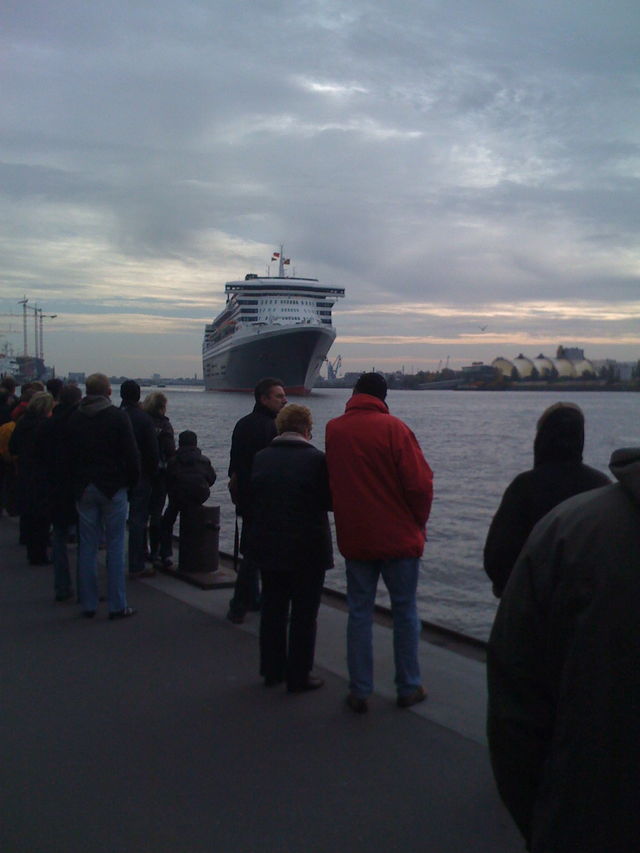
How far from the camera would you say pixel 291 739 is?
13.6 ft

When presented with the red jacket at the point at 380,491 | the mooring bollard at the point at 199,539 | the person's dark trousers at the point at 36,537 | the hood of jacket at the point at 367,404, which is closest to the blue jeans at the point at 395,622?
the red jacket at the point at 380,491

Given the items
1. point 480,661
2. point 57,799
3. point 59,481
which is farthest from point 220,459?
point 57,799

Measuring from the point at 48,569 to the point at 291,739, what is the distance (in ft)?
16.3

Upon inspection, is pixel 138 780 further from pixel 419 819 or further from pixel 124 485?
pixel 124 485

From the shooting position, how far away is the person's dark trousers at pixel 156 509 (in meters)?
8.01

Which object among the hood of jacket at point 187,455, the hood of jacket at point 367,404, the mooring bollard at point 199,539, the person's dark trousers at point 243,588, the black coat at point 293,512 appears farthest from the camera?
the hood of jacket at point 187,455

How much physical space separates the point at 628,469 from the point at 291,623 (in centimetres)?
354

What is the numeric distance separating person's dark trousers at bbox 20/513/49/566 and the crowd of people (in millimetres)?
24

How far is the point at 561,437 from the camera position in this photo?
3.74 metres

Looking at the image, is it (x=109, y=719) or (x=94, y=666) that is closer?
(x=109, y=719)

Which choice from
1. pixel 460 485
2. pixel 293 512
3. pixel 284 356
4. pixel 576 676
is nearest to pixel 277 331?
pixel 284 356

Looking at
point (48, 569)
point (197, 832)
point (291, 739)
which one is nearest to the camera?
point (197, 832)

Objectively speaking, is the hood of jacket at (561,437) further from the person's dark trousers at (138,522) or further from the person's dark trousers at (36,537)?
the person's dark trousers at (36,537)

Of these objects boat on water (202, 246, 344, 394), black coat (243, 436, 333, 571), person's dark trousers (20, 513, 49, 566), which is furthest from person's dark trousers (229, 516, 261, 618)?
boat on water (202, 246, 344, 394)
